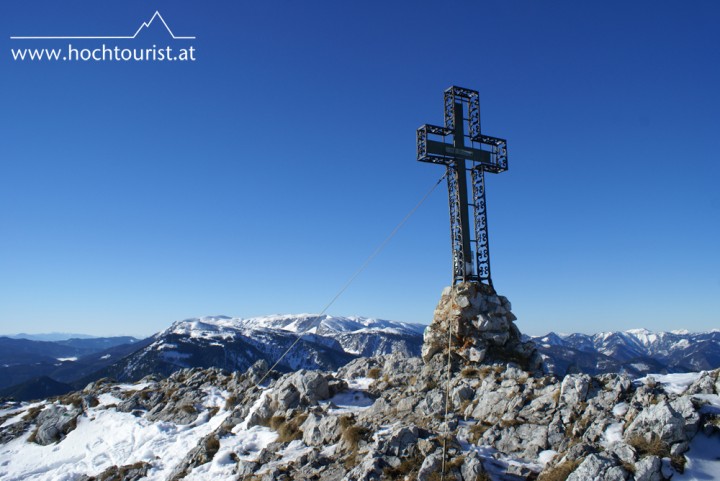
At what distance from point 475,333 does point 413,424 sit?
11.1 meters

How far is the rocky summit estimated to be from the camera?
13715mm

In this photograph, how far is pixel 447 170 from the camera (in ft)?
98.3

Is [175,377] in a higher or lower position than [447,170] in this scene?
lower

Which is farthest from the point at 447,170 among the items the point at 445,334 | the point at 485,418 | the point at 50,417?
the point at 50,417

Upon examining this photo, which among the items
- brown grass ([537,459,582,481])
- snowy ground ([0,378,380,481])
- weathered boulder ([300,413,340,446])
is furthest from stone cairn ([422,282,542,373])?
brown grass ([537,459,582,481])

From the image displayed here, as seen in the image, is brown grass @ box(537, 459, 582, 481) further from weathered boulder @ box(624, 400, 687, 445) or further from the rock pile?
weathered boulder @ box(624, 400, 687, 445)

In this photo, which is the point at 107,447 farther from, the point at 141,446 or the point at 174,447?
the point at 174,447

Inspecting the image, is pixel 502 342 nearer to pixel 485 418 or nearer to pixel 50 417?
pixel 485 418

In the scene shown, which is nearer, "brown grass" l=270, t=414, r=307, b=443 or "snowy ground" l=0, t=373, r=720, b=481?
"snowy ground" l=0, t=373, r=720, b=481

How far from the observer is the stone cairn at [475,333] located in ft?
90.3

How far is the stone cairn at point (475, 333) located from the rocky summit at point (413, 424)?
3.6 inches

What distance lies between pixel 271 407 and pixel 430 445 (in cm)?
1261

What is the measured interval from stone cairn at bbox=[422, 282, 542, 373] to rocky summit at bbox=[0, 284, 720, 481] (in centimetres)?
9

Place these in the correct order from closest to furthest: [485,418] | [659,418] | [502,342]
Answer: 1. [659,418]
2. [485,418]
3. [502,342]
